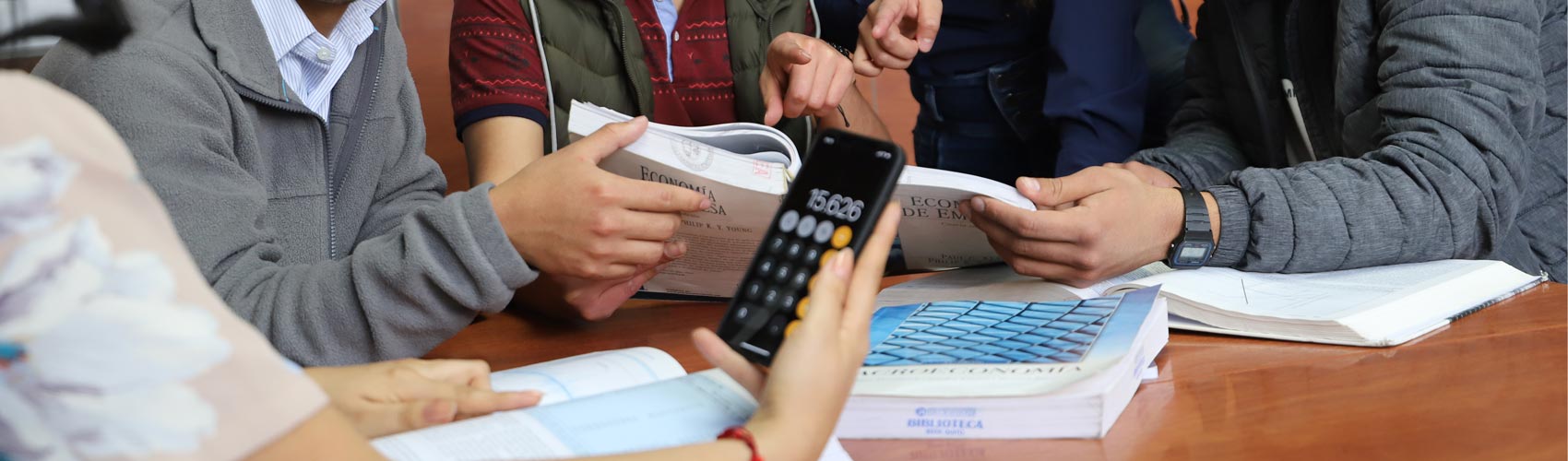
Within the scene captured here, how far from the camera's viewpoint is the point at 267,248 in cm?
87

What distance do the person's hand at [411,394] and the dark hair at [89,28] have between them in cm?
26

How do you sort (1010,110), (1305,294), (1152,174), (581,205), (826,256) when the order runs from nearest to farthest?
(826,256), (581,205), (1305,294), (1152,174), (1010,110)

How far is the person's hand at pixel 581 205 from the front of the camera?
85cm

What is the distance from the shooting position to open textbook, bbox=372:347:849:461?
589 millimetres

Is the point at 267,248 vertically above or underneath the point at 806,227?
underneath

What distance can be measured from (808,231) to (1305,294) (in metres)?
0.50

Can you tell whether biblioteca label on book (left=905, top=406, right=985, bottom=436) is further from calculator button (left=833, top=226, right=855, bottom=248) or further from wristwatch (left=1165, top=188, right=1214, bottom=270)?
wristwatch (left=1165, top=188, right=1214, bottom=270)

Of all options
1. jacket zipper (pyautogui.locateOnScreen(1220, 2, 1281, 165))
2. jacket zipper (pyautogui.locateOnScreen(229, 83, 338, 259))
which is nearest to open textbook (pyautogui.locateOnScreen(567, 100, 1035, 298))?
jacket zipper (pyautogui.locateOnScreen(229, 83, 338, 259))

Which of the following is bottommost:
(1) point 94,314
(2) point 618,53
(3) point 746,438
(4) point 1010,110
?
(4) point 1010,110

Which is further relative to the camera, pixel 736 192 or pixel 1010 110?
pixel 1010 110

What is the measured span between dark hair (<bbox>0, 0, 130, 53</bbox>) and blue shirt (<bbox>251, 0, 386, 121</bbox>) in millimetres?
520

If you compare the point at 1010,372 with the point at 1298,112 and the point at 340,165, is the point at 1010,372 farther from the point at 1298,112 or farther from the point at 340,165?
the point at 1298,112

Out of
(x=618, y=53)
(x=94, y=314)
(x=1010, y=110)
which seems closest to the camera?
(x=94, y=314)

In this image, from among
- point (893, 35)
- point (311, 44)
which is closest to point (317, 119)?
point (311, 44)
